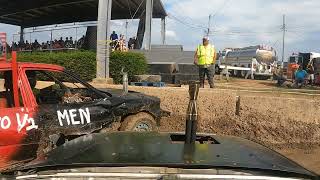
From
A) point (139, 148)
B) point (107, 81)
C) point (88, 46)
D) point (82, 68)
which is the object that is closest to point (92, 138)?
point (139, 148)

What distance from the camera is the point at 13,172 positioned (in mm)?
2906

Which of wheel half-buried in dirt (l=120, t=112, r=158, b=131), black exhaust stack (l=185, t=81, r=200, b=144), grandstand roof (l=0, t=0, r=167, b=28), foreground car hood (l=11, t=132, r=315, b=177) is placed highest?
grandstand roof (l=0, t=0, r=167, b=28)

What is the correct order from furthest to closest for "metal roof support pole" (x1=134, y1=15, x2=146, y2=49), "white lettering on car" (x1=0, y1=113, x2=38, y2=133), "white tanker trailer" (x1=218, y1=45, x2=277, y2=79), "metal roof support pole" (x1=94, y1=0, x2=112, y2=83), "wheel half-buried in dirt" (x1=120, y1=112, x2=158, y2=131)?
"white tanker trailer" (x1=218, y1=45, x2=277, y2=79) → "metal roof support pole" (x1=134, y1=15, x2=146, y2=49) → "metal roof support pole" (x1=94, y1=0, x2=112, y2=83) → "wheel half-buried in dirt" (x1=120, y1=112, x2=158, y2=131) → "white lettering on car" (x1=0, y1=113, x2=38, y2=133)

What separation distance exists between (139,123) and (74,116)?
50.6 inches

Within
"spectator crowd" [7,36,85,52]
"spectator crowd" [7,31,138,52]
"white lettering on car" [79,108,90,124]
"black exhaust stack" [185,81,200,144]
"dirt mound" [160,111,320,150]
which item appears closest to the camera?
"black exhaust stack" [185,81,200,144]

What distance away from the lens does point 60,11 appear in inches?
1323

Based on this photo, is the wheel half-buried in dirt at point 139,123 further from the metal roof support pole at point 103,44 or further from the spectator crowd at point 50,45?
the spectator crowd at point 50,45

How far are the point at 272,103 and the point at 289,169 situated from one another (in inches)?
314

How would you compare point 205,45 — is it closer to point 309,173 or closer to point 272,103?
point 272,103

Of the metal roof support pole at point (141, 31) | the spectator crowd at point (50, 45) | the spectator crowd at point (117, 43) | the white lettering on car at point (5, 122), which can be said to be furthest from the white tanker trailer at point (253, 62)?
the white lettering on car at point (5, 122)

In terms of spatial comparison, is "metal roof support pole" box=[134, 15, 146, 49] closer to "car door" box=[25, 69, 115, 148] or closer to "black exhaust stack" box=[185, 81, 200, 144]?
"car door" box=[25, 69, 115, 148]

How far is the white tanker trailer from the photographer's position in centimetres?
4119

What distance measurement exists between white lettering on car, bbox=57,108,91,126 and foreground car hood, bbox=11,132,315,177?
3.66 metres

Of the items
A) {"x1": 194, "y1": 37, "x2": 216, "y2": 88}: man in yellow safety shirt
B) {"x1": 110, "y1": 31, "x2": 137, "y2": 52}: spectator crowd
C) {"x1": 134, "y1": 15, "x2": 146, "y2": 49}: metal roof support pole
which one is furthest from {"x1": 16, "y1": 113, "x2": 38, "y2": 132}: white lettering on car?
{"x1": 134, "y1": 15, "x2": 146, "y2": 49}: metal roof support pole
